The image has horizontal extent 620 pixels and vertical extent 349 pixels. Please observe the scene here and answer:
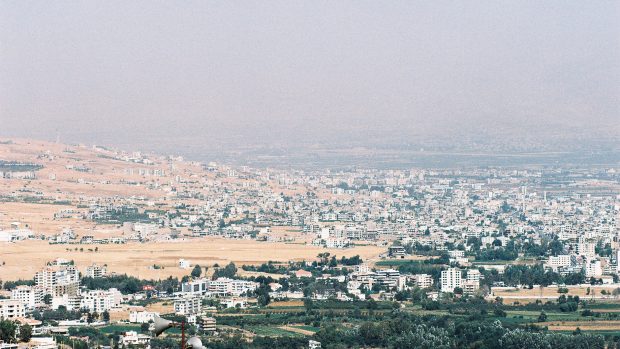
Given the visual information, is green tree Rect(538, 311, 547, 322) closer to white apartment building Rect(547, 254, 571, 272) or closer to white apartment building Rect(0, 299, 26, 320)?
white apartment building Rect(0, 299, 26, 320)

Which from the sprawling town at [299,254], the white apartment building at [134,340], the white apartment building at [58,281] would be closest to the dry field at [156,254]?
the sprawling town at [299,254]

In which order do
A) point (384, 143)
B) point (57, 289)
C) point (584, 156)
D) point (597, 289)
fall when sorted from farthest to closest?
point (384, 143)
point (584, 156)
point (597, 289)
point (57, 289)

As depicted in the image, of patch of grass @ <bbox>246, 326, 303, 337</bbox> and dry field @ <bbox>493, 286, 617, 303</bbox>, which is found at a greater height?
dry field @ <bbox>493, 286, 617, 303</bbox>

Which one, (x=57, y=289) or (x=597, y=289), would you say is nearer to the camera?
(x=57, y=289)

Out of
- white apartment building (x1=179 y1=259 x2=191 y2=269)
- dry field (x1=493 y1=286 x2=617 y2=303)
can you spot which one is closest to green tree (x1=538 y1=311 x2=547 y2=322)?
dry field (x1=493 y1=286 x2=617 y2=303)

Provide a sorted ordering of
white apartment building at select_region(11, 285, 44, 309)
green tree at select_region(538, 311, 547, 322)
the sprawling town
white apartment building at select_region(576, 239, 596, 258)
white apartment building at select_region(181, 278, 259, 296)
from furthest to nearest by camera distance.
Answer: white apartment building at select_region(576, 239, 596, 258) < white apartment building at select_region(181, 278, 259, 296) < white apartment building at select_region(11, 285, 44, 309) < green tree at select_region(538, 311, 547, 322) < the sprawling town

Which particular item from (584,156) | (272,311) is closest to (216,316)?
(272,311)

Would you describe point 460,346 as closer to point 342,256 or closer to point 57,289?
point 57,289
